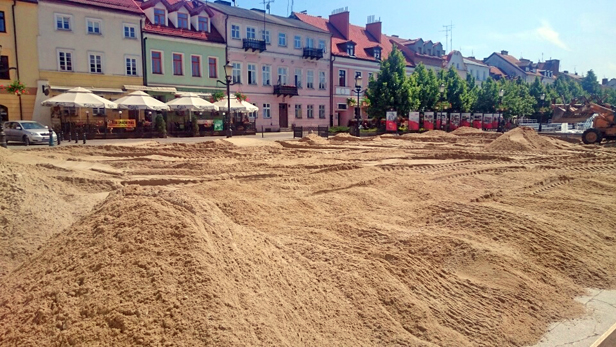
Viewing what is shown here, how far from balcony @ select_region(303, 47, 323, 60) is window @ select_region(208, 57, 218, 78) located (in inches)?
408

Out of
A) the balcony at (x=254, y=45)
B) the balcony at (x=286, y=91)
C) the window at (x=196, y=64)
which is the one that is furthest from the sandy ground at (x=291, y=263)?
the balcony at (x=286, y=91)

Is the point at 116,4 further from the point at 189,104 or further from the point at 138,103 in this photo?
the point at 189,104

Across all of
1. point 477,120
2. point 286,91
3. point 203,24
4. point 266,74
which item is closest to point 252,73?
point 266,74

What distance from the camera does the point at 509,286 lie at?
5910mm

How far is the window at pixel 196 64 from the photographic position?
40406 millimetres

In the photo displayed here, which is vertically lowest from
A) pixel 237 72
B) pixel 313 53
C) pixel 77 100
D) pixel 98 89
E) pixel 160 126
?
pixel 160 126

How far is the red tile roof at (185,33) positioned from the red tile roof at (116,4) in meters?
1.66

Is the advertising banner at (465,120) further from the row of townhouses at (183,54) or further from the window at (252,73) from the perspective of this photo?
the window at (252,73)

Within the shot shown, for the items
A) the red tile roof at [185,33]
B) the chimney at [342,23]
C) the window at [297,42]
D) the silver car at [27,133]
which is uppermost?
the chimney at [342,23]

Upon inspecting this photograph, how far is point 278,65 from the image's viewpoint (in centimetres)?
4703

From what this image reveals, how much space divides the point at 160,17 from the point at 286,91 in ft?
44.0

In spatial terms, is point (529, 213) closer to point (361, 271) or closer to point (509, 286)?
point (509, 286)

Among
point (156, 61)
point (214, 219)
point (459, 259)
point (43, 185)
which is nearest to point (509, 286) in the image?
point (459, 259)

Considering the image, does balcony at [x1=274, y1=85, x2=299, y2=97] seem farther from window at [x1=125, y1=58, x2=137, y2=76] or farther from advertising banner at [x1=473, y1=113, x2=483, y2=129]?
advertising banner at [x1=473, y1=113, x2=483, y2=129]
